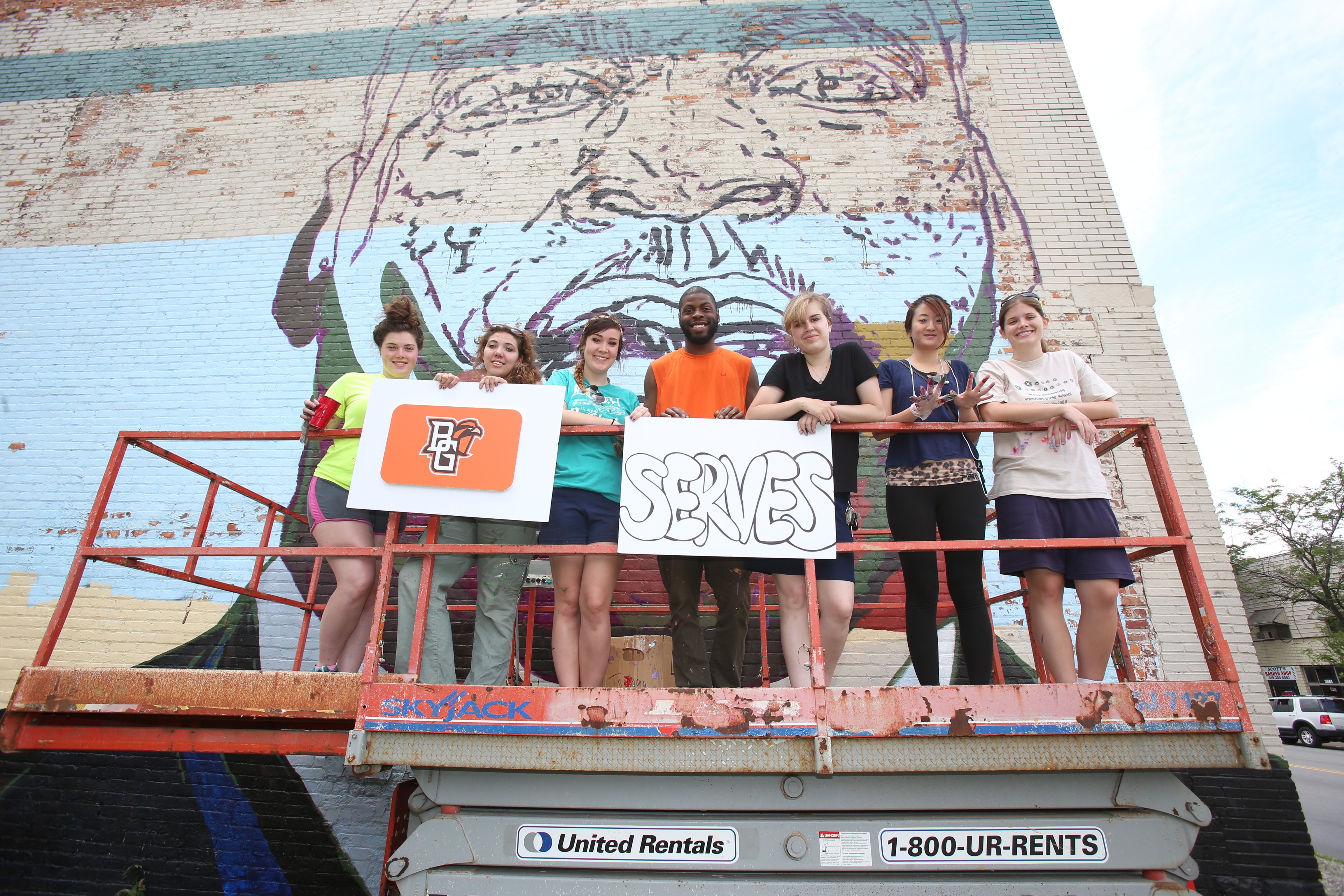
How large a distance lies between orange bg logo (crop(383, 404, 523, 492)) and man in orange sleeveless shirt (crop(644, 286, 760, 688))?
0.74m

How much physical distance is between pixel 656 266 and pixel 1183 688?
4.57 m

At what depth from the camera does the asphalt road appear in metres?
6.93

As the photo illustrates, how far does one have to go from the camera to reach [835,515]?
273 centimetres

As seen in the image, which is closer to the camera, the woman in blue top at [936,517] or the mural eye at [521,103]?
the woman in blue top at [936,517]

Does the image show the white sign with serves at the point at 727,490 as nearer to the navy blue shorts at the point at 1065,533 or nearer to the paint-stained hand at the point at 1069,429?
the navy blue shorts at the point at 1065,533

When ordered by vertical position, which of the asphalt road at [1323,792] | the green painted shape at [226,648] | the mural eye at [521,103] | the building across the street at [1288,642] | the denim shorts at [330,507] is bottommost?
the asphalt road at [1323,792]

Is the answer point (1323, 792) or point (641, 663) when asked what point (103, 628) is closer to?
point (641, 663)

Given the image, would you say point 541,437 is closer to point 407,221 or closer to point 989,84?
point 407,221

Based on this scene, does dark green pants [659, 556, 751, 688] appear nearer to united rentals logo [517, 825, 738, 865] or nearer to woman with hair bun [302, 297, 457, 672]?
united rentals logo [517, 825, 738, 865]

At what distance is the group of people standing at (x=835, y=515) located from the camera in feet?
8.99

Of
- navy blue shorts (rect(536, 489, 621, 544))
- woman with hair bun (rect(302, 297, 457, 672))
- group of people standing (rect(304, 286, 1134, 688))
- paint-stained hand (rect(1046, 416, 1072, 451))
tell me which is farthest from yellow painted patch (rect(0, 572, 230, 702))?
paint-stained hand (rect(1046, 416, 1072, 451))

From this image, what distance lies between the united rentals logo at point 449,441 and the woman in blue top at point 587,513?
15.3 inches

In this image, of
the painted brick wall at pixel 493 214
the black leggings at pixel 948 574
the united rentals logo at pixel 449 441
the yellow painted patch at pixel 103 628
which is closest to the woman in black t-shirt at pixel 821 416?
the black leggings at pixel 948 574

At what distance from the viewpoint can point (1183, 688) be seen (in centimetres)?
235
